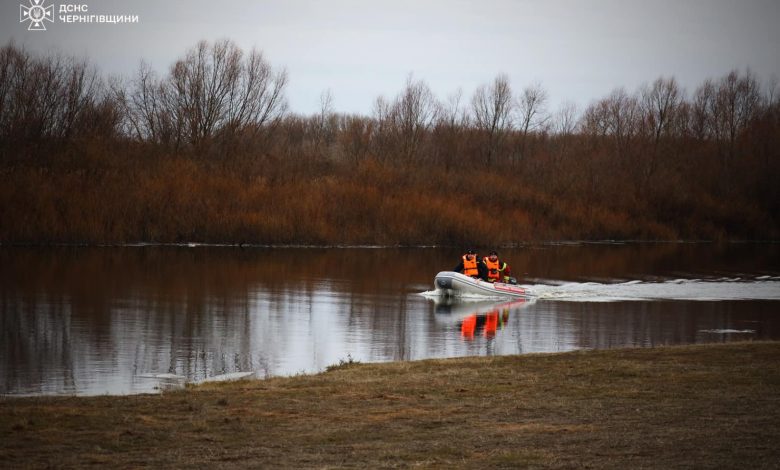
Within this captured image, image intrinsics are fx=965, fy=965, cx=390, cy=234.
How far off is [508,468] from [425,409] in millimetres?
3337

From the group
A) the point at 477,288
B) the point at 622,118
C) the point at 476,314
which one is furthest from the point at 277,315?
the point at 622,118

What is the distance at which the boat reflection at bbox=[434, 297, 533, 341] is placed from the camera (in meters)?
26.6

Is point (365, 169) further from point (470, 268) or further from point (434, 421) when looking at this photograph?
point (434, 421)

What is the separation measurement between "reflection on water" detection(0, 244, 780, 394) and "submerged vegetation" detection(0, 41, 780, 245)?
5.90 metres

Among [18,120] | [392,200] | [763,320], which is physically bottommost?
[763,320]

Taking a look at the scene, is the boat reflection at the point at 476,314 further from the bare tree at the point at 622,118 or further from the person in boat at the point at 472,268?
the bare tree at the point at 622,118

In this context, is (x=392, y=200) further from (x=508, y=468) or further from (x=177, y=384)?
(x=508, y=468)

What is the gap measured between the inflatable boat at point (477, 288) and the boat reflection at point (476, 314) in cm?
37

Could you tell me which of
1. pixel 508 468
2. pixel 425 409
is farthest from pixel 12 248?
pixel 508 468

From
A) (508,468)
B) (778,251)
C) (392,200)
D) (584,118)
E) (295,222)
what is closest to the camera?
(508,468)

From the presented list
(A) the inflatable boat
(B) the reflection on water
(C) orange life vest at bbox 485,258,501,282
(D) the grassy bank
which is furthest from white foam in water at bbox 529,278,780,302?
(D) the grassy bank

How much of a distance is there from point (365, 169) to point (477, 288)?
1288 inches

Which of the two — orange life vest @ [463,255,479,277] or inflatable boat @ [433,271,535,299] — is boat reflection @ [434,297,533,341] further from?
orange life vest @ [463,255,479,277]

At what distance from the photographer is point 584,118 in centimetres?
10244
